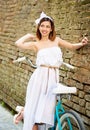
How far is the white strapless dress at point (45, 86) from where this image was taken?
4582 mm

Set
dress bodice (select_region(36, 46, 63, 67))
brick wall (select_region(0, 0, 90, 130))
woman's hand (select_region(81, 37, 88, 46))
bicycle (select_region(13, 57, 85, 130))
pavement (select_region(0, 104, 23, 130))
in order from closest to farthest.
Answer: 1. bicycle (select_region(13, 57, 85, 130))
2. dress bodice (select_region(36, 46, 63, 67))
3. woman's hand (select_region(81, 37, 88, 46))
4. brick wall (select_region(0, 0, 90, 130))
5. pavement (select_region(0, 104, 23, 130))

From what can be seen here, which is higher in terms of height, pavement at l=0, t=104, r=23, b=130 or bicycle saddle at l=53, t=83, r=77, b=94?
bicycle saddle at l=53, t=83, r=77, b=94

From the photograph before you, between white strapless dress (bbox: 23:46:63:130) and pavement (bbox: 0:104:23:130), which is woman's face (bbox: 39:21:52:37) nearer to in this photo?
white strapless dress (bbox: 23:46:63:130)

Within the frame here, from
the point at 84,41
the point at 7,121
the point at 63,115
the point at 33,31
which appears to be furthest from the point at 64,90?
the point at 33,31

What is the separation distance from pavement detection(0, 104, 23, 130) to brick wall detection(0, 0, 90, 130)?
0.27 metres

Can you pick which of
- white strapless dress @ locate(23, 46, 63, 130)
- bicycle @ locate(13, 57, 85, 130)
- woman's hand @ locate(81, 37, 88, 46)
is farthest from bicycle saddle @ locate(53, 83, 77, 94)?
woman's hand @ locate(81, 37, 88, 46)

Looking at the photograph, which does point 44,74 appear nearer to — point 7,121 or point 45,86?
point 45,86

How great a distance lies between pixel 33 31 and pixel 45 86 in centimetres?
284

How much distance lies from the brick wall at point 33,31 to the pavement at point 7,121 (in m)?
0.27

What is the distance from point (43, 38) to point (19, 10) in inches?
144

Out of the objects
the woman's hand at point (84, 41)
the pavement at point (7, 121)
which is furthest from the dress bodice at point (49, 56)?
the pavement at point (7, 121)

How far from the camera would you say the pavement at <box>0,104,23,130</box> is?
21.5ft

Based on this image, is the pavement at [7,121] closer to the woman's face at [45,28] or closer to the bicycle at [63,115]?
the bicycle at [63,115]

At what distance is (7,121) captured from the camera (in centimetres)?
704
